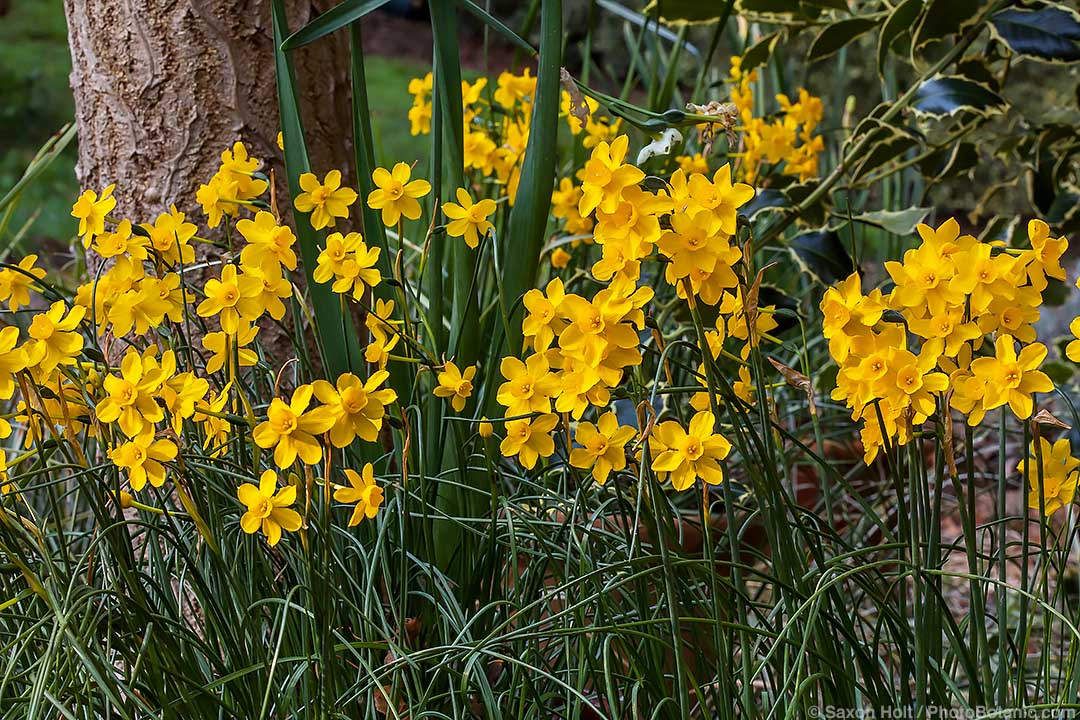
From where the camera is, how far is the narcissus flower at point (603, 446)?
88 centimetres

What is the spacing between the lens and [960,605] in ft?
6.97

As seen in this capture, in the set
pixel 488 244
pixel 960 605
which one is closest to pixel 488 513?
pixel 488 244

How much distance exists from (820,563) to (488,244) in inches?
34.8

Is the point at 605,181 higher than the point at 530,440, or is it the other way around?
the point at 605,181

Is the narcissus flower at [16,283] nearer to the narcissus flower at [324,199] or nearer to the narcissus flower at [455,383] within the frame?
the narcissus flower at [324,199]

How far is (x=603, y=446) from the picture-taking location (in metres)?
0.89

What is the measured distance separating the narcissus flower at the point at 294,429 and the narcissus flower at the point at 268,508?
0.12 ft

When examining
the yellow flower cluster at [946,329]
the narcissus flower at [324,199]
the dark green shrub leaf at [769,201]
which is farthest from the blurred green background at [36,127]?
the yellow flower cluster at [946,329]

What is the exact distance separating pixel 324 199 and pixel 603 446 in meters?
0.43

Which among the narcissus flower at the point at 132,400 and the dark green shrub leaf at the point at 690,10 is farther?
the dark green shrub leaf at the point at 690,10

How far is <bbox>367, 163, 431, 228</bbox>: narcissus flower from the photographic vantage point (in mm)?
1073

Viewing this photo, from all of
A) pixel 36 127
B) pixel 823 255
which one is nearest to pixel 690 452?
pixel 823 255

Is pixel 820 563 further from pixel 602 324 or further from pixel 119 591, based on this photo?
pixel 119 591

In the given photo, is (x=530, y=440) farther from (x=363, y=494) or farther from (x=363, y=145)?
(x=363, y=145)
